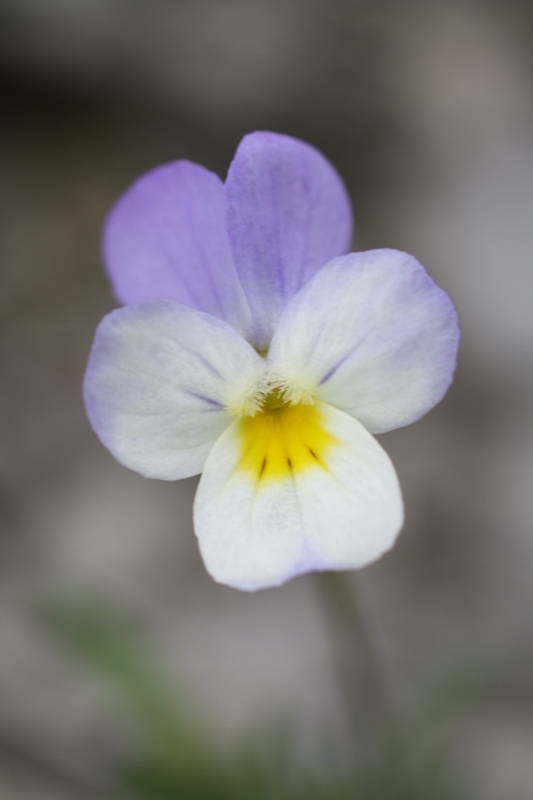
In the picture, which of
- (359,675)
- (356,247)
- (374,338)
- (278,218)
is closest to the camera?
(374,338)

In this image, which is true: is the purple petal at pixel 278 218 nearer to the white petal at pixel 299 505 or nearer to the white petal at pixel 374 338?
the white petal at pixel 374 338

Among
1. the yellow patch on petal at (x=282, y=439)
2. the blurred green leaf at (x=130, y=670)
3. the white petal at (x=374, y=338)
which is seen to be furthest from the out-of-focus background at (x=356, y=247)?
the white petal at (x=374, y=338)

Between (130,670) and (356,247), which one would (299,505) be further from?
(356,247)

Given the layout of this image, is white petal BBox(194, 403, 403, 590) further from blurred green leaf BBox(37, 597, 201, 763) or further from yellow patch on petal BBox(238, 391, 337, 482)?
blurred green leaf BBox(37, 597, 201, 763)

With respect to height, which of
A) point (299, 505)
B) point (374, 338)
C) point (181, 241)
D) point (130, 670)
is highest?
point (181, 241)

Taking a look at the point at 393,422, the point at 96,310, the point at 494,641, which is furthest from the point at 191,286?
the point at 96,310

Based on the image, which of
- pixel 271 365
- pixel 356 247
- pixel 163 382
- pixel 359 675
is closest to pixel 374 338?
pixel 271 365

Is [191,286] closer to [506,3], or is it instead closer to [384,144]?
[384,144]

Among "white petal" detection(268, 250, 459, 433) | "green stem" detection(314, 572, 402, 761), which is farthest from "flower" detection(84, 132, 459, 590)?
"green stem" detection(314, 572, 402, 761)
